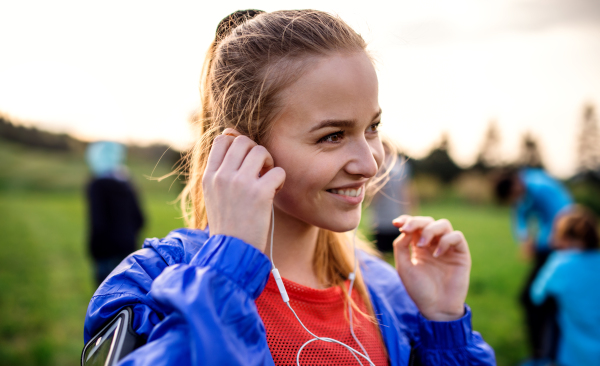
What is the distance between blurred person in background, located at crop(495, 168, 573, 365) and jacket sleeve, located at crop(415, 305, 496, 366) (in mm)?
3212

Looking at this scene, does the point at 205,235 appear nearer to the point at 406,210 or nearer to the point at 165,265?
the point at 165,265

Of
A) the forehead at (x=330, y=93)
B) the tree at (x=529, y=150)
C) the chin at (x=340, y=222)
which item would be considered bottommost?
the tree at (x=529, y=150)

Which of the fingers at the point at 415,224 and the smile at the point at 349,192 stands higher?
the smile at the point at 349,192

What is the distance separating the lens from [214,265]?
3.38 feet

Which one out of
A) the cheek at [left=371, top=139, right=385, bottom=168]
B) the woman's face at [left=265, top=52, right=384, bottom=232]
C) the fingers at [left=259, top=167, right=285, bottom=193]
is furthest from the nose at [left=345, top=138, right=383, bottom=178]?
the fingers at [left=259, top=167, right=285, bottom=193]

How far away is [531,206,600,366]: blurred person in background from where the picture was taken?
3.72m

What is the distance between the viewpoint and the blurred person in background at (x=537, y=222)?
167 inches

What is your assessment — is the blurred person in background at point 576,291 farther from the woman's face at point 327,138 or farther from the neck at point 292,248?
the woman's face at point 327,138

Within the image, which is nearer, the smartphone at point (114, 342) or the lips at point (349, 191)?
the smartphone at point (114, 342)

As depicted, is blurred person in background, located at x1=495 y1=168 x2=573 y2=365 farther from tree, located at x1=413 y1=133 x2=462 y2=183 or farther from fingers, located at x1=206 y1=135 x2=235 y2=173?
tree, located at x1=413 y1=133 x2=462 y2=183

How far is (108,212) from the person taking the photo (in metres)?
4.73

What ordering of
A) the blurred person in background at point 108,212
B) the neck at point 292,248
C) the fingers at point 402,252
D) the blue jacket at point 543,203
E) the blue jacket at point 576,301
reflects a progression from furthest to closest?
1. the blue jacket at point 543,203
2. the blurred person in background at point 108,212
3. the blue jacket at point 576,301
4. the fingers at point 402,252
5. the neck at point 292,248

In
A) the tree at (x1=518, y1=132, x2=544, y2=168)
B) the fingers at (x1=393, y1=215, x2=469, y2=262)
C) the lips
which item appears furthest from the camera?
the tree at (x1=518, y1=132, x2=544, y2=168)

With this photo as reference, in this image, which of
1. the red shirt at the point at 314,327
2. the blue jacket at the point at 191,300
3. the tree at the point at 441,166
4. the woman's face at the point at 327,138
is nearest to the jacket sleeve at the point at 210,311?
the blue jacket at the point at 191,300
